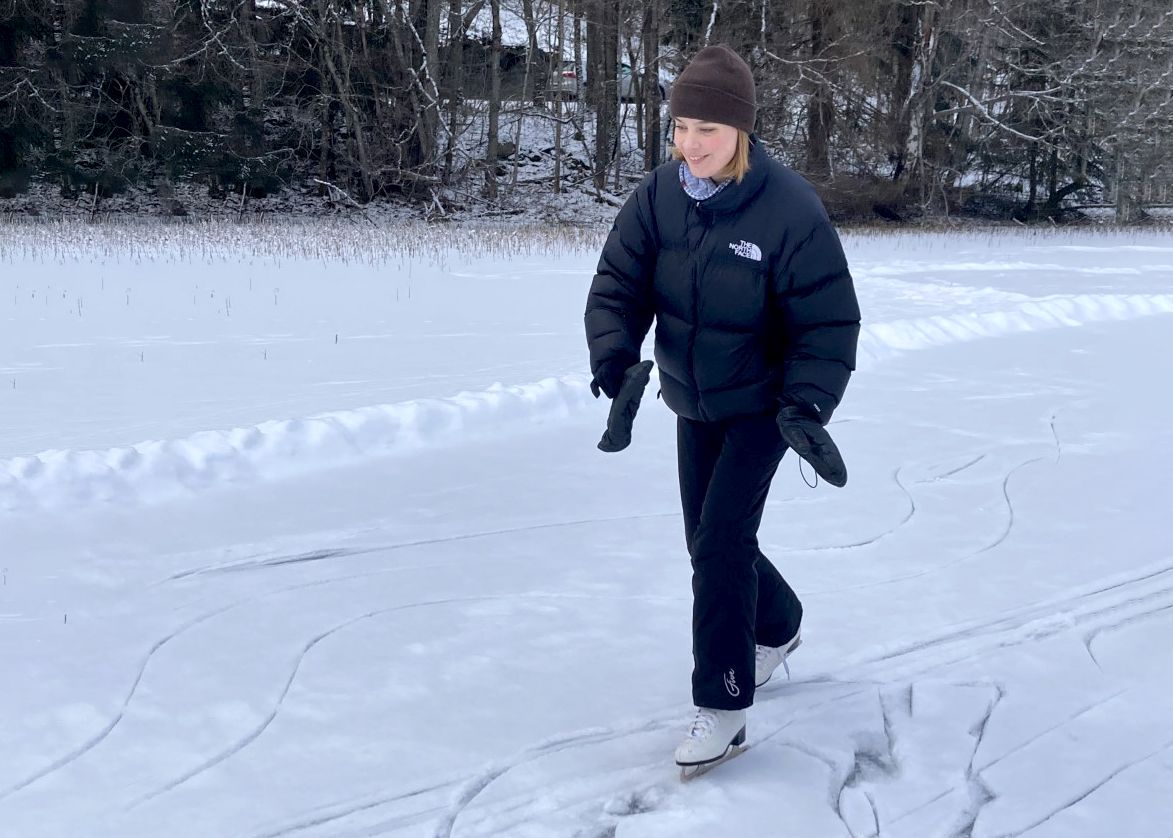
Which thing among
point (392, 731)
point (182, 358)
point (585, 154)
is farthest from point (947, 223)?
point (392, 731)

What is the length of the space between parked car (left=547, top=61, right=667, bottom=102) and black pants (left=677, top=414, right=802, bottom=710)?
2676 centimetres

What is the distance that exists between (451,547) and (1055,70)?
85.0ft

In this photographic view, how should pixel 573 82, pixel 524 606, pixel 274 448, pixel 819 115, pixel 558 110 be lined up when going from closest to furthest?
1. pixel 524 606
2. pixel 274 448
3. pixel 819 115
4. pixel 558 110
5. pixel 573 82

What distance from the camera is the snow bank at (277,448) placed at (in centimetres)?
496

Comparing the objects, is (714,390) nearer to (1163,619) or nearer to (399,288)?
(1163,619)

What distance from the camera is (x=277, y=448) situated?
18.5 ft

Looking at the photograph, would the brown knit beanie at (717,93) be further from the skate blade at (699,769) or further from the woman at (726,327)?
the skate blade at (699,769)

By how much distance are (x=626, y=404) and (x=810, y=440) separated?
43 cm

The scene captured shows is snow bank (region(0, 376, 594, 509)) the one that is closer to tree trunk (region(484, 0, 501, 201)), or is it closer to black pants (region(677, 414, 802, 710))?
black pants (region(677, 414, 802, 710))

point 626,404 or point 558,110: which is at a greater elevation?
point 626,404

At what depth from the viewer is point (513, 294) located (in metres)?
12.1

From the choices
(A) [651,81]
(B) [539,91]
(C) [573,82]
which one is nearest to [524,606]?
(A) [651,81]

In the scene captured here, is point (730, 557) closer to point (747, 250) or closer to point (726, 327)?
point (726, 327)

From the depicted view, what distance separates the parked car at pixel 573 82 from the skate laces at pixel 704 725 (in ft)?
88.4
